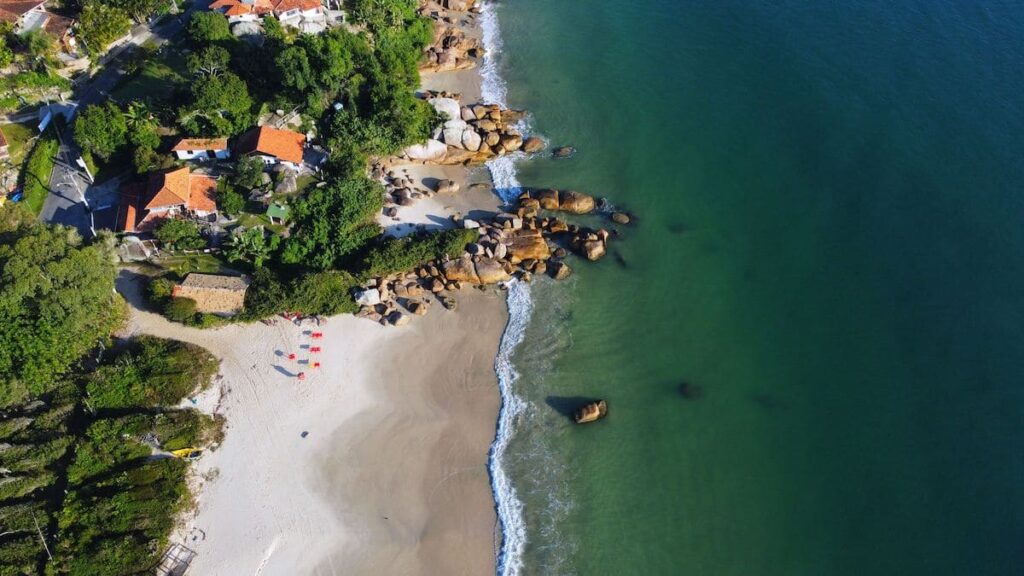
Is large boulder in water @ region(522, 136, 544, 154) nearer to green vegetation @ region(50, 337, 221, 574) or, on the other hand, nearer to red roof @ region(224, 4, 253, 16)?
red roof @ region(224, 4, 253, 16)

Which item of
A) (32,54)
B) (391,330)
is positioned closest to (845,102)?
(391,330)

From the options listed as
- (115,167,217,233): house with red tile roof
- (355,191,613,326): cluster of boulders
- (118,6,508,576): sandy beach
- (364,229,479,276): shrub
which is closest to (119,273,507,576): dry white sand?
(118,6,508,576): sandy beach

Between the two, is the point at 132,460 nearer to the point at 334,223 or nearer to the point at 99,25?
the point at 334,223

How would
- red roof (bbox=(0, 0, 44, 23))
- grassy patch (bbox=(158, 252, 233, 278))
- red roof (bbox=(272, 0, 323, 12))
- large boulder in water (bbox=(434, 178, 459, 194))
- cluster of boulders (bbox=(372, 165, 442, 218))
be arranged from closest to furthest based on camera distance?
grassy patch (bbox=(158, 252, 233, 278)) < cluster of boulders (bbox=(372, 165, 442, 218)) < large boulder in water (bbox=(434, 178, 459, 194)) < red roof (bbox=(0, 0, 44, 23)) < red roof (bbox=(272, 0, 323, 12))

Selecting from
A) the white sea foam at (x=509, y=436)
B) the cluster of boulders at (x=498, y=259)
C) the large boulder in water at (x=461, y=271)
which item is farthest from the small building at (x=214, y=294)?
the white sea foam at (x=509, y=436)

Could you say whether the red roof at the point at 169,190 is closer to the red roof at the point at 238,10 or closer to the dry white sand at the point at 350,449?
the dry white sand at the point at 350,449
